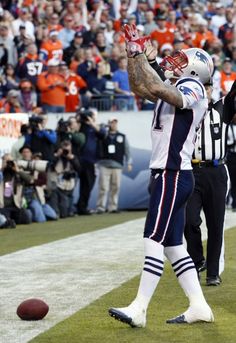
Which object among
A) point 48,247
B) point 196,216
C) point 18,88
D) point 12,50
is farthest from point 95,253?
point 12,50

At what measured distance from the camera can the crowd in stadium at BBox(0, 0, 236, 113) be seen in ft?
68.3

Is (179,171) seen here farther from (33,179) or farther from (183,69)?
(33,179)

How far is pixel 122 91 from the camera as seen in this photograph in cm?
2164

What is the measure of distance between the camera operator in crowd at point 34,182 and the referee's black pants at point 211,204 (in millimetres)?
8332

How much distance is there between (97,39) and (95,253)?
11.5m

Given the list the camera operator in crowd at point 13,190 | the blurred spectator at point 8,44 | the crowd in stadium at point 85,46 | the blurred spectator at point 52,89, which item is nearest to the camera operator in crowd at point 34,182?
the camera operator in crowd at point 13,190

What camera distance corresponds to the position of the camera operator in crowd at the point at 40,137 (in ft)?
60.5

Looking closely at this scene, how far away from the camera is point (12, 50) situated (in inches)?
848

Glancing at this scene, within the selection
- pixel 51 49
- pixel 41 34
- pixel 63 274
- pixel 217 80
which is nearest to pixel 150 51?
pixel 63 274

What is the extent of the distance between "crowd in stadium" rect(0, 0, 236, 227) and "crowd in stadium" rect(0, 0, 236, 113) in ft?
0.07

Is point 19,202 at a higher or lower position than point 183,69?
lower

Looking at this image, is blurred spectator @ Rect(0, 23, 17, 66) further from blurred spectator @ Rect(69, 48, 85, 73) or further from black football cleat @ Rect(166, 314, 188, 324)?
black football cleat @ Rect(166, 314, 188, 324)

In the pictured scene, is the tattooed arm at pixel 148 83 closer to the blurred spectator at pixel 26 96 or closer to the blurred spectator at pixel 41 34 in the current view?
the blurred spectator at pixel 26 96

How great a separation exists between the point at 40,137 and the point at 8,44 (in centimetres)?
347
